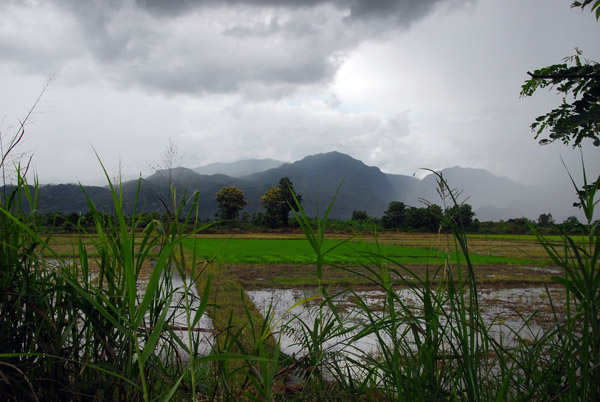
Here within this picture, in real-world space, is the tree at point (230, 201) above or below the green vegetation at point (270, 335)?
above

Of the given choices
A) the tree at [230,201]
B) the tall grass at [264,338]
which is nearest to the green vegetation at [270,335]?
the tall grass at [264,338]

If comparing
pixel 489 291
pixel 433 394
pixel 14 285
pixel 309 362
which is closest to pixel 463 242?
pixel 433 394

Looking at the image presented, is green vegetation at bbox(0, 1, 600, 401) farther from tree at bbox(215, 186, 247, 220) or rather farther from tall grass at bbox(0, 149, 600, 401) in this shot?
tree at bbox(215, 186, 247, 220)

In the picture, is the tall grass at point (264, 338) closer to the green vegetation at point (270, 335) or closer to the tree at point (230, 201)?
the green vegetation at point (270, 335)

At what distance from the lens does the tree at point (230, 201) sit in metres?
59.5

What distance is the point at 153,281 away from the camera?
2.66 ft

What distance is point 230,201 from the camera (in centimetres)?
6109

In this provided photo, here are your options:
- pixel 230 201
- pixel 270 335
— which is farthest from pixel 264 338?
pixel 230 201

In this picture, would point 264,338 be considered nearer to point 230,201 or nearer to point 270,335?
point 270,335

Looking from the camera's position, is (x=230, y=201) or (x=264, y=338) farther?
(x=230, y=201)

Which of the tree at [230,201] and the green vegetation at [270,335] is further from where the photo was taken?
the tree at [230,201]

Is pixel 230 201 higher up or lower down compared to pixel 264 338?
higher up

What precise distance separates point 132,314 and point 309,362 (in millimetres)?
772

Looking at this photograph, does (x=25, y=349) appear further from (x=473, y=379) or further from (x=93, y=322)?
(x=473, y=379)
